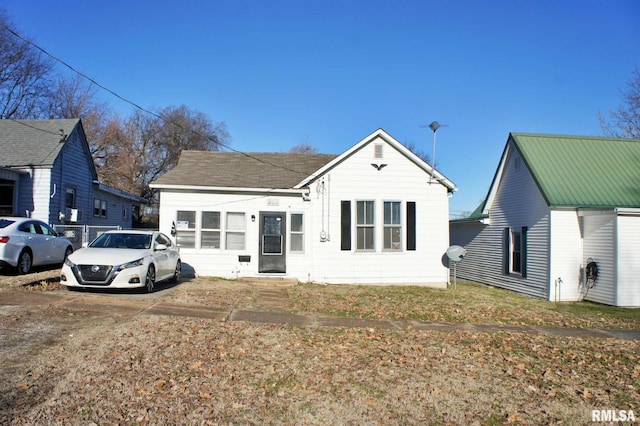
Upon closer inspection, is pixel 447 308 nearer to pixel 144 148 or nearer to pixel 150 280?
pixel 150 280

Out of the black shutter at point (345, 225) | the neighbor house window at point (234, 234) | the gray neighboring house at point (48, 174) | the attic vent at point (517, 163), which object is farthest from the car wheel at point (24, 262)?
the attic vent at point (517, 163)

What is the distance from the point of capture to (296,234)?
1479cm

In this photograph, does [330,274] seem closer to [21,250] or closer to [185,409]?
[21,250]

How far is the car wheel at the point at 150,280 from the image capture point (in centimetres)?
1027

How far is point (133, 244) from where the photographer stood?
1112cm

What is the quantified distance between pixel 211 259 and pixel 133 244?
371 centimetres

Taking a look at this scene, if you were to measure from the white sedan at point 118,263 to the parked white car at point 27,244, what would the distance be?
7.72ft

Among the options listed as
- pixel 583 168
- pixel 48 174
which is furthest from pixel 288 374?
pixel 48 174

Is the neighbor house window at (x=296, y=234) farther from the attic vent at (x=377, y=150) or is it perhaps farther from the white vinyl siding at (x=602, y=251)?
the white vinyl siding at (x=602, y=251)

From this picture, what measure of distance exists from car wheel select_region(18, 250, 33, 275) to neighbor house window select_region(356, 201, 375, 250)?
31.9 ft

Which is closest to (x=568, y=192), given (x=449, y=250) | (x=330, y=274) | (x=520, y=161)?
(x=520, y=161)

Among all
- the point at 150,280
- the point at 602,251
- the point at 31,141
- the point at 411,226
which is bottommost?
the point at 150,280

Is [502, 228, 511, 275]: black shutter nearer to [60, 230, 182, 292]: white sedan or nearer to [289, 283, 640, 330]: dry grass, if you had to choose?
[289, 283, 640, 330]: dry grass

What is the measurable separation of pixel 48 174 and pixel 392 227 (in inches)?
578
